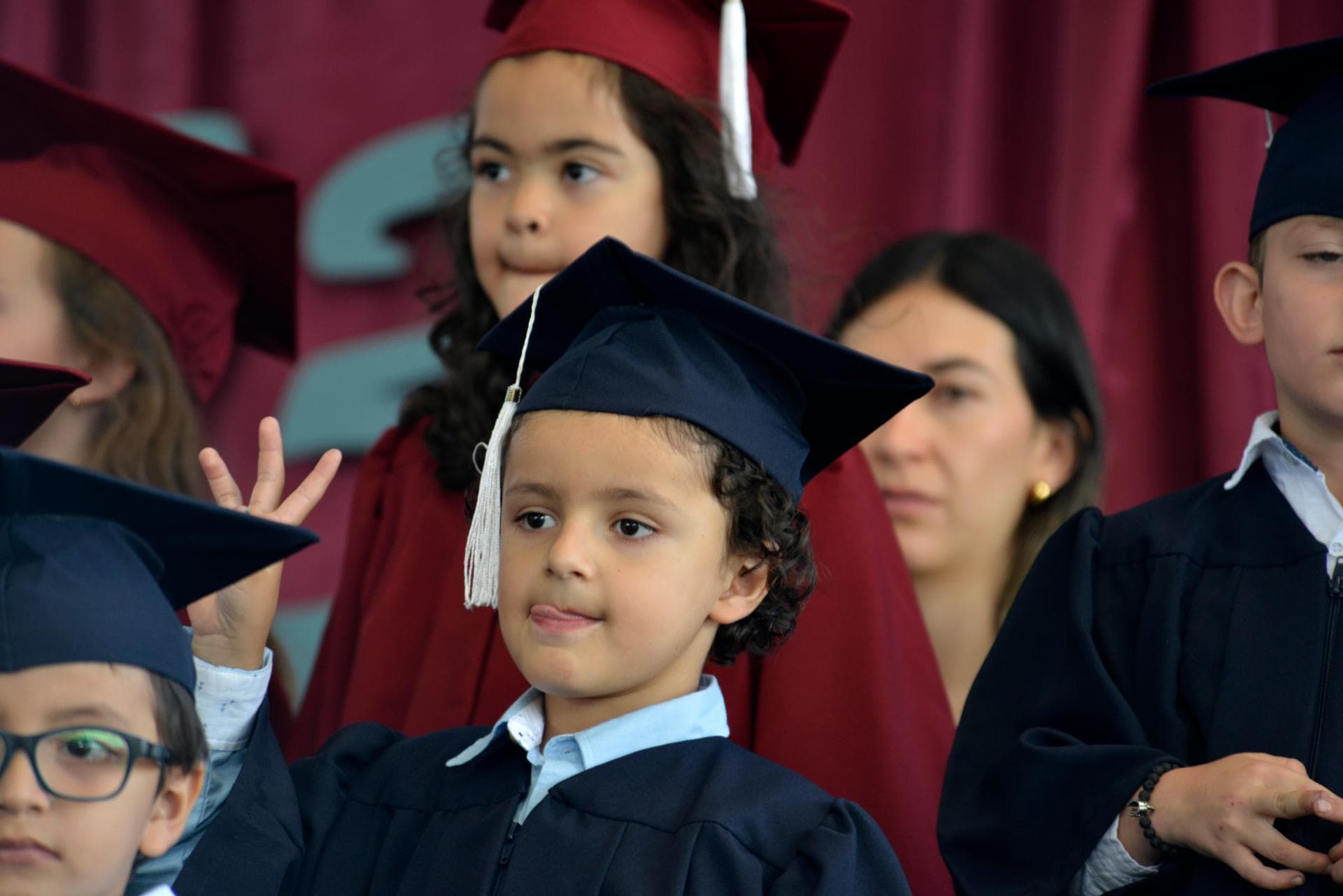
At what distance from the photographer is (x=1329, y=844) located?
64.4 inches

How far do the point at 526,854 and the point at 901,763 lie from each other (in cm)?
70

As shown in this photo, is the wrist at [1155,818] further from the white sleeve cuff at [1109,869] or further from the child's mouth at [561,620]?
the child's mouth at [561,620]

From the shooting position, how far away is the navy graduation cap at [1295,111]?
70.6 inches

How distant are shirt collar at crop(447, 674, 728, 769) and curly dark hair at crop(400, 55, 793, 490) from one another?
685mm

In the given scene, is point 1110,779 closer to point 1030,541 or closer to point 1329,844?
point 1329,844

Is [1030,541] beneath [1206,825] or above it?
above

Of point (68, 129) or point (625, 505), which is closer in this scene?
point (625, 505)

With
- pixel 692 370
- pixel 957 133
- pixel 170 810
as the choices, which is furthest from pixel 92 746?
pixel 957 133

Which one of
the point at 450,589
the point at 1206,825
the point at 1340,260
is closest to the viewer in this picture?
the point at 1206,825

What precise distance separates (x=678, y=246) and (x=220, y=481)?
882 millimetres

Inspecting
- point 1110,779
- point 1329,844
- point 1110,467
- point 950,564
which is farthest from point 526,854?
point 1110,467

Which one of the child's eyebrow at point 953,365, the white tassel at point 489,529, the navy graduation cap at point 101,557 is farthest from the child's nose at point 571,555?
the child's eyebrow at point 953,365

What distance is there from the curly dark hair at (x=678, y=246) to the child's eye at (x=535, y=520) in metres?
0.68

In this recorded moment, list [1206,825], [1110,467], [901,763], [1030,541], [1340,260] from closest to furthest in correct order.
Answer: [1206,825]
[1340,260]
[901,763]
[1030,541]
[1110,467]
